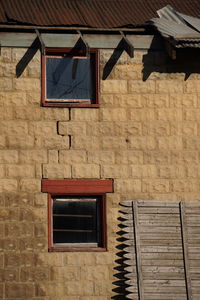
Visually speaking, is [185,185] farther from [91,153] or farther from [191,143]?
[91,153]

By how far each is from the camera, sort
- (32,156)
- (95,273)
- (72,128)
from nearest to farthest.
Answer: (95,273) < (32,156) < (72,128)

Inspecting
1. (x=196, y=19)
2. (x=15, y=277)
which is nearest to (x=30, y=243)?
(x=15, y=277)

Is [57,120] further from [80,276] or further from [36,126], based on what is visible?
[80,276]

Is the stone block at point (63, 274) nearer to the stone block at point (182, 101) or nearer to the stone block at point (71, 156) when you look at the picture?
the stone block at point (71, 156)

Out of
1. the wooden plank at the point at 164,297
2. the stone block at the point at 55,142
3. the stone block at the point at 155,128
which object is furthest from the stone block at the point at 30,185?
the wooden plank at the point at 164,297

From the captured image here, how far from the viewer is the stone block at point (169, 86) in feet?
64.5

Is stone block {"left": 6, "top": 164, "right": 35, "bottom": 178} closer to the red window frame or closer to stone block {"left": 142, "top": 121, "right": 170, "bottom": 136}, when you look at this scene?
the red window frame

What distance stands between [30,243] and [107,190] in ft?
7.01

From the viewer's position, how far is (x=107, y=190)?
62.8ft

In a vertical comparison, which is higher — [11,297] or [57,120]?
[57,120]

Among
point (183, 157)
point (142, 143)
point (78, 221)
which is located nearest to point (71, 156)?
point (78, 221)

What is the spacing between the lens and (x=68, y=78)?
19.6 metres

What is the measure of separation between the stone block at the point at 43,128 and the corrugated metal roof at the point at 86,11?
2324 millimetres

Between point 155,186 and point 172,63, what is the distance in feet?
9.69
